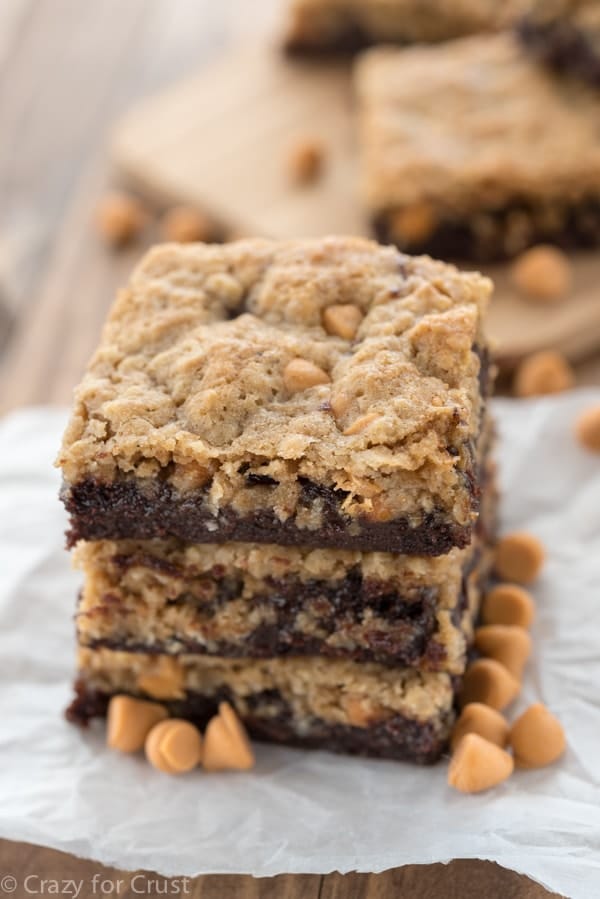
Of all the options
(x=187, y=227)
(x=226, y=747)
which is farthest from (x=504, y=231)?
(x=226, y=747)

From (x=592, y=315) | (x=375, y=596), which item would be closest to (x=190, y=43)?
(x=592, y=315)

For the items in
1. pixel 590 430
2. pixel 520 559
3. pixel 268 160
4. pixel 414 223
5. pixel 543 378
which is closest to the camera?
pixel 520 559

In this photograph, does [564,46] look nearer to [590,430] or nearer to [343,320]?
[590,430]

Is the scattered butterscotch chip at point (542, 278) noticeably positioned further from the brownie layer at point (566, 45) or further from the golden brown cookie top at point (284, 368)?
the golden brown cookie top at point (284, 368)

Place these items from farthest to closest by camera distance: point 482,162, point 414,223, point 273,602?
point 414,223
point 482,162
point 273,602

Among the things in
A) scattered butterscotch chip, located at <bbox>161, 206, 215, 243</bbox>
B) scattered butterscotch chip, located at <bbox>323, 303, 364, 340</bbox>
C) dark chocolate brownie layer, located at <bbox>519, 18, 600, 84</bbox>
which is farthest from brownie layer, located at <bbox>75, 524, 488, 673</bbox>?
dark chocolate brownie layer, located at <bbox>519, 18, 600, 84</bbox>

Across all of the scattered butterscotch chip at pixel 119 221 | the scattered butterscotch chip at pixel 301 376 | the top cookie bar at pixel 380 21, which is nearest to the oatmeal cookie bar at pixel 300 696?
the scattered butterscotch chip at pixel 301 376
